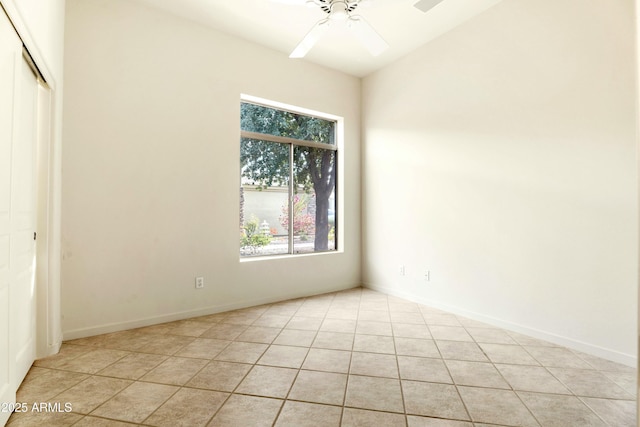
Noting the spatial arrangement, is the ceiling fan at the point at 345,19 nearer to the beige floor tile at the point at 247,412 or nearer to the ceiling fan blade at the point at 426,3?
the ceiling fan blade at the point at 426,3

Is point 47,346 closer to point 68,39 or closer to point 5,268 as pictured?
point 5,268

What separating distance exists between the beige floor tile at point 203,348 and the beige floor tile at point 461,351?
172 cm

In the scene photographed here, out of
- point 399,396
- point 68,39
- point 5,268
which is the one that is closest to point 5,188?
point 5,268

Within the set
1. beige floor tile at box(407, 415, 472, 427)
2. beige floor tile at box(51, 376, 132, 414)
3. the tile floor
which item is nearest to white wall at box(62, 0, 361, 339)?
the tile floor

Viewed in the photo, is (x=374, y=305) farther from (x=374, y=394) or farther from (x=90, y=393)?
(x=90, y=393)

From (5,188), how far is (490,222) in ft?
11.7

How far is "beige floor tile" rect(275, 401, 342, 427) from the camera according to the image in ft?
5.30

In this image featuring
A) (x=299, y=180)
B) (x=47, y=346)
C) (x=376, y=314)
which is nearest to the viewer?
(x=47, y=346)

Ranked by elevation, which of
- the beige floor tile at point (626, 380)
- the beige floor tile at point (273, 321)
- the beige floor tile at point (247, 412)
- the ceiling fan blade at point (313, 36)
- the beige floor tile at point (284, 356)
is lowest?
the beige floor tile at point (626, 380)

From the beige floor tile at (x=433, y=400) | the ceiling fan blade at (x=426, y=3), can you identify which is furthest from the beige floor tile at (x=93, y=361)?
the ceiling fan blade at (x=426, y=3)

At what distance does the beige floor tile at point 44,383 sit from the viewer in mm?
1845

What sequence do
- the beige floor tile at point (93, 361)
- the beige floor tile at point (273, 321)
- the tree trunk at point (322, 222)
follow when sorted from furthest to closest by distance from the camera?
the tree trunk at point (322, 222), the beige floor tile at point (273, 321), the beige floor tile at point (93, 361)

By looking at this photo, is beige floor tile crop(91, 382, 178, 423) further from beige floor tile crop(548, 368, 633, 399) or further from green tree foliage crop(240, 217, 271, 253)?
beige floor tile crop(548, 368, 633, 399)

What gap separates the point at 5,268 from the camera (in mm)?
1568
